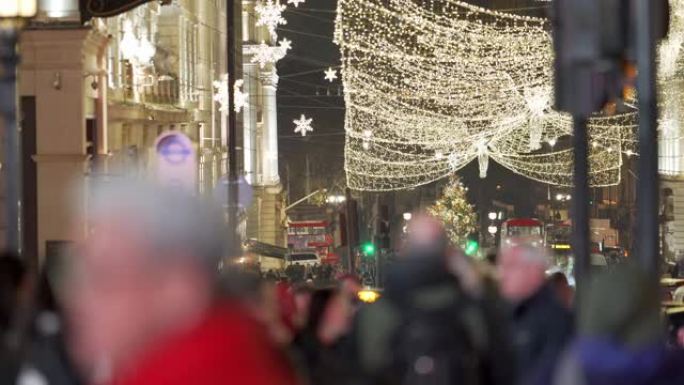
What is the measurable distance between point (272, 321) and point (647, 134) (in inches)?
135

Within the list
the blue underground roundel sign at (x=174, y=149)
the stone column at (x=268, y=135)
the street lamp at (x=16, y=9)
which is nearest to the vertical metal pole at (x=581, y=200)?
the street lamp at (x=16, y=9)

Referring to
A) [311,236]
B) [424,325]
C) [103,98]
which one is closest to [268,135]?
[311,236]

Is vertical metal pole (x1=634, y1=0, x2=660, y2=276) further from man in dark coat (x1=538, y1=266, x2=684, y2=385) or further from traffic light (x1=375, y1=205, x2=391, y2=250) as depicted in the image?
traffic light (x1=375, y1=205, x2=391, y2=250)

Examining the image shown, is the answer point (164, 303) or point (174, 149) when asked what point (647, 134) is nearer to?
point (164, 303)

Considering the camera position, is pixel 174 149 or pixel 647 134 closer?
pixel 647 134

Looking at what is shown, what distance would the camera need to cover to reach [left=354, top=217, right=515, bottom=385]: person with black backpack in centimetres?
1087

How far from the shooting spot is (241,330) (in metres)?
3.20

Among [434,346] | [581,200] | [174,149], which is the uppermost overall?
[174,149]

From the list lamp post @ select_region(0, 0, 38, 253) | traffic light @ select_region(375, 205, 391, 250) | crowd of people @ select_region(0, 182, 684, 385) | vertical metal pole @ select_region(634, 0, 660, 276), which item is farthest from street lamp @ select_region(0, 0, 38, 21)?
traffic light @ select_region(375, 205, 391, 250)

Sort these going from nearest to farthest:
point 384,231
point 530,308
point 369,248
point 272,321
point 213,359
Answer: point 213,359, point 272,321, point 530,308, point 384,231, point 369,248

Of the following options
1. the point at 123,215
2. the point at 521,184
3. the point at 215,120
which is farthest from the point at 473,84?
the point at 521,184

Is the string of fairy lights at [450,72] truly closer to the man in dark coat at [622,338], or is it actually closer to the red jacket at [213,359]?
the man in dark coat at [622,338]

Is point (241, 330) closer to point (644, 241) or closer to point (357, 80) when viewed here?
point (644, 241)

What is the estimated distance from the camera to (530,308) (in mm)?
11719
